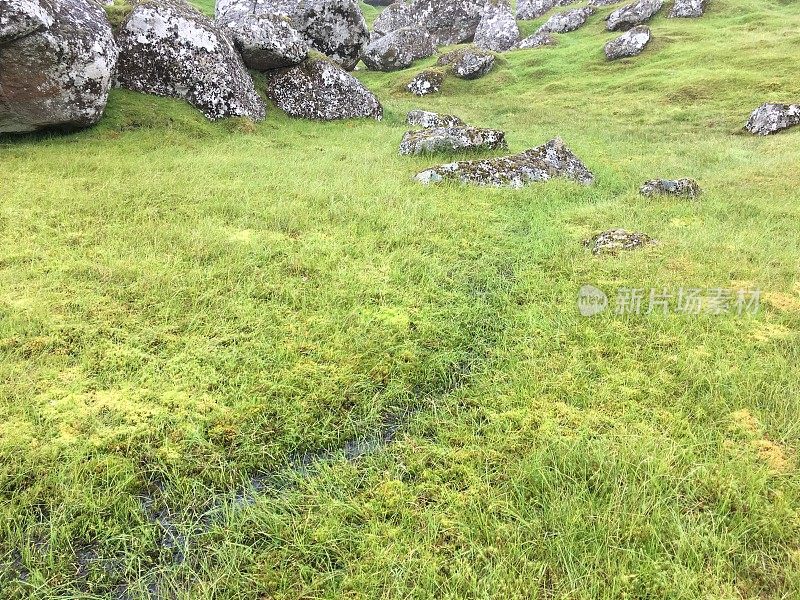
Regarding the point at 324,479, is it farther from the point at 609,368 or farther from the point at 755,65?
the point at 755,65

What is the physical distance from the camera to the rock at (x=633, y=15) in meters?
49.1

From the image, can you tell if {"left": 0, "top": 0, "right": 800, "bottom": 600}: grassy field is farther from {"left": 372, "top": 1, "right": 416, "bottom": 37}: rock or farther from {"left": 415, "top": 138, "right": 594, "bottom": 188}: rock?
{"left": 372, "top": 1, "right": 416, "bottom": 37}: rock

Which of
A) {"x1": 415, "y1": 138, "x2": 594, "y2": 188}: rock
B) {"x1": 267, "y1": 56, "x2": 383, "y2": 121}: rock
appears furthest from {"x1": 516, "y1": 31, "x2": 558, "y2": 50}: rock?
{"x1": 415, "y1": 138, "x2": 594, "y2": 188}: rock

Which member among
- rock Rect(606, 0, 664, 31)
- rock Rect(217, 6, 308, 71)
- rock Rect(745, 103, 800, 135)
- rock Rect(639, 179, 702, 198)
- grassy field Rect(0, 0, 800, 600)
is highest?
rock Rect(217, 6, 308, 71)

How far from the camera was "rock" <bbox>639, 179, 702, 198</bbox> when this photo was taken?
521 inches

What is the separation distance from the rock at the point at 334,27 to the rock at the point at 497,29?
89.0ft

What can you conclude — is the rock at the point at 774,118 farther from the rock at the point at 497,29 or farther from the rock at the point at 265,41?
the rock at the point at 497,29

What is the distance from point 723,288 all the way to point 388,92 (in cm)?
3200

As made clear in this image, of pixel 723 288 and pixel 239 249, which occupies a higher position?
pixel 239 249

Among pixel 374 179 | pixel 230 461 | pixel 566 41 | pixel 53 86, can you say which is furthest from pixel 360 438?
pixel 566 41

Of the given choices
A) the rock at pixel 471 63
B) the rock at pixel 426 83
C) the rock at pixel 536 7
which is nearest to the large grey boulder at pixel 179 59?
the rock at pixel 426 83

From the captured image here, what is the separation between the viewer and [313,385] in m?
5.94

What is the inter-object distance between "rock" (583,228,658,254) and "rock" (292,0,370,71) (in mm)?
25706

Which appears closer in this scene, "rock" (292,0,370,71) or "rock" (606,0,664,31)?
"rock" (292,0,370,71)
